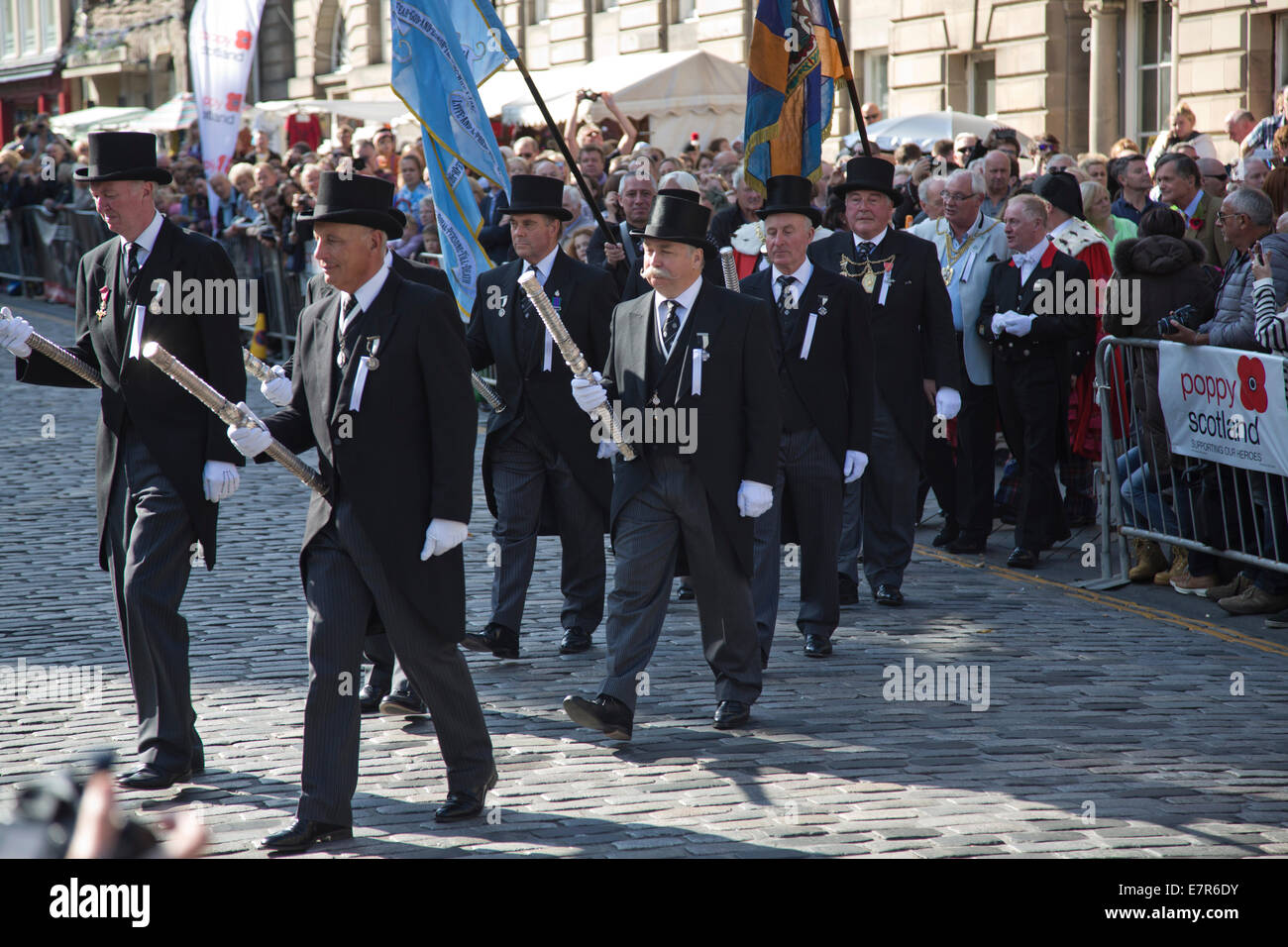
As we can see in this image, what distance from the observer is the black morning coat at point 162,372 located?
5.96 m

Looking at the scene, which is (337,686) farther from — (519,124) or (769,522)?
(519,124)

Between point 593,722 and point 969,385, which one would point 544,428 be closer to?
point 593,722

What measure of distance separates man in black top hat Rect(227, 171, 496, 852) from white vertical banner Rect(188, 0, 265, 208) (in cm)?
1513

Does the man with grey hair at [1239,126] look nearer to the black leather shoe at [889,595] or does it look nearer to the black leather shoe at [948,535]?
the black leather shoe at [948,535]

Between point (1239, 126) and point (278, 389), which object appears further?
point (1239, 126)

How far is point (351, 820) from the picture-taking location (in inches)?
211

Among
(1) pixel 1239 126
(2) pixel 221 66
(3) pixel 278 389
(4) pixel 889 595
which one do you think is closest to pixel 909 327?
(4) pixel 889 595

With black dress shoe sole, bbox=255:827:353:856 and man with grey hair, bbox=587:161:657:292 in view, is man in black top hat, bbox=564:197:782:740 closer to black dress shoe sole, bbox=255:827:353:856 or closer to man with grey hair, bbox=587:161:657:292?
black dress shoe sole, bbox=255:827:353:856

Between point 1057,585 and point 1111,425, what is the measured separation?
1032 mm

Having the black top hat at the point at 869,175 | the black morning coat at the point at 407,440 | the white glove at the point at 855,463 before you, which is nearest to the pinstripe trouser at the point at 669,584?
the black morning coat at the point at 407,440

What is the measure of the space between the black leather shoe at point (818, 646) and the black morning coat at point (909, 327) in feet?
5.85

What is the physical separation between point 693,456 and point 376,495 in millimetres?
1627

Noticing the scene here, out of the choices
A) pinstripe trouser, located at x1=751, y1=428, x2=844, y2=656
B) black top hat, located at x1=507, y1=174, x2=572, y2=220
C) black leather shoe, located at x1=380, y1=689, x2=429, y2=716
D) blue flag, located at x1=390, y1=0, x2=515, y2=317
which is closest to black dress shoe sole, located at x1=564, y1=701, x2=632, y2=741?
black leather shoe, located at x1=380, y1=689, x2=429, y2=716

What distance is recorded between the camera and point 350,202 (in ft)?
17.3
